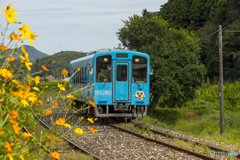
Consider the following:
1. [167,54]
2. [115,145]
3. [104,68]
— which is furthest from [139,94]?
[167,54]

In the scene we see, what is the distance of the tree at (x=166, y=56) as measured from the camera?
1984cm

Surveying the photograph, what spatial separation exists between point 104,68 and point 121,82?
958mm

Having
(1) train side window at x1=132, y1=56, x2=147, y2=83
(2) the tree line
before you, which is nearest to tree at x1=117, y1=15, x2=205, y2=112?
(2) the tree line

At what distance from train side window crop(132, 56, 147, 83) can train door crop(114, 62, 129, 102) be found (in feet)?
1.12

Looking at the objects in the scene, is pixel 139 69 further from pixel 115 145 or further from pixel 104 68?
pixel 115 145

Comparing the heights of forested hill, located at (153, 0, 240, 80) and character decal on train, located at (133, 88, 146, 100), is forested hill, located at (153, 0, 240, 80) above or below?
above

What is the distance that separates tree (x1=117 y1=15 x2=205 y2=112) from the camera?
19.8 meters

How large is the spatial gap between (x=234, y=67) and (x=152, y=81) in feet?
73.6

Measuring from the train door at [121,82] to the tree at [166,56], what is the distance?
300 inches

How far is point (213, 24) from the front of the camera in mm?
43469

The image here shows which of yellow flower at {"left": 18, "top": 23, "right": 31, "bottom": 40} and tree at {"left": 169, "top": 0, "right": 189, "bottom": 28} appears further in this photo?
tree at {"left": 169, "top": 0, "right": 189, "bottom": 28}

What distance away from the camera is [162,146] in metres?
8.32

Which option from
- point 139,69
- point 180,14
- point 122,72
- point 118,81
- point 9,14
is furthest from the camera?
point 180,14

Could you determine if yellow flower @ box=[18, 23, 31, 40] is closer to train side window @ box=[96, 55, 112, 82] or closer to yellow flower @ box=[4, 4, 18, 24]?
yellow flower @ box=[4, 4, 18, 24]
